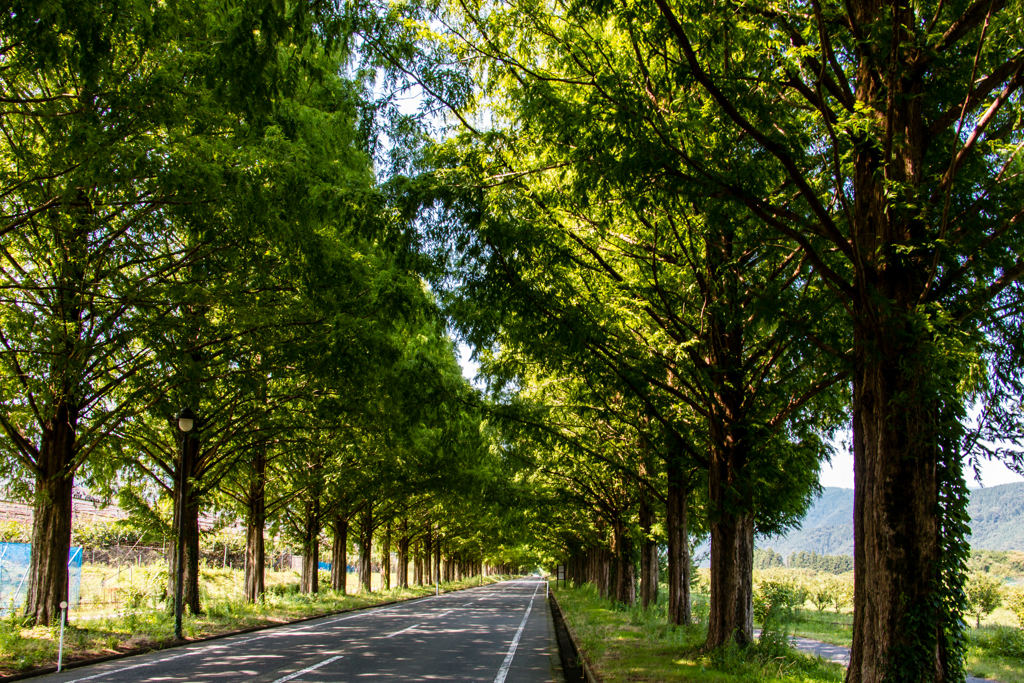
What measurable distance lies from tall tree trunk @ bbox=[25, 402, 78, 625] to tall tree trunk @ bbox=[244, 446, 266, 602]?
938cm

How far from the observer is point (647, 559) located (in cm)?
2361

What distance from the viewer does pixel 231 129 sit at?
32.8 ft

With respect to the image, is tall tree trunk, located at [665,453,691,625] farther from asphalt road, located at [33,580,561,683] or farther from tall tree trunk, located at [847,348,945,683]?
tall tree trunk, located at [847,348,945,683]

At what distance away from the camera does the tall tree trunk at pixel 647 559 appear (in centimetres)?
2087

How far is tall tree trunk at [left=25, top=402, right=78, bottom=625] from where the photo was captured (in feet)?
43.9

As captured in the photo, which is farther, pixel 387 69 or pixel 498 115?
pixel 498 115

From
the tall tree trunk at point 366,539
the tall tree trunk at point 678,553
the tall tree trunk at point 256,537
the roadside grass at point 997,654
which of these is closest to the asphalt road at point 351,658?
the tall tree trunk at point 678,553

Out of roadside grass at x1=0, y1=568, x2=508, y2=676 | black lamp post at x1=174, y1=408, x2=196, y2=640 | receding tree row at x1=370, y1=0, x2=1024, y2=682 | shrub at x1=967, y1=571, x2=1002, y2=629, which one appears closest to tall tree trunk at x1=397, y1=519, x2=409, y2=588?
roadside grass at x1=0, y1=568, x2=508, y2=676

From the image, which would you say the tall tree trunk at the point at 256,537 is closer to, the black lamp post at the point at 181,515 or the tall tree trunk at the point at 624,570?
the black lamp post at the point at 181,515

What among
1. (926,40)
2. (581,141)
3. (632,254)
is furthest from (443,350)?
(926,40)

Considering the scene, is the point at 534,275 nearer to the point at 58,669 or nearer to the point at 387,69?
the point at 387,69

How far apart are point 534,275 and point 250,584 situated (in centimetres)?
1974

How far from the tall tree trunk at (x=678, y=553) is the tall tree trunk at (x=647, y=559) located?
9.23 ft

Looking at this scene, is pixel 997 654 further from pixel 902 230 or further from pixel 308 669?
pixel 902 230
